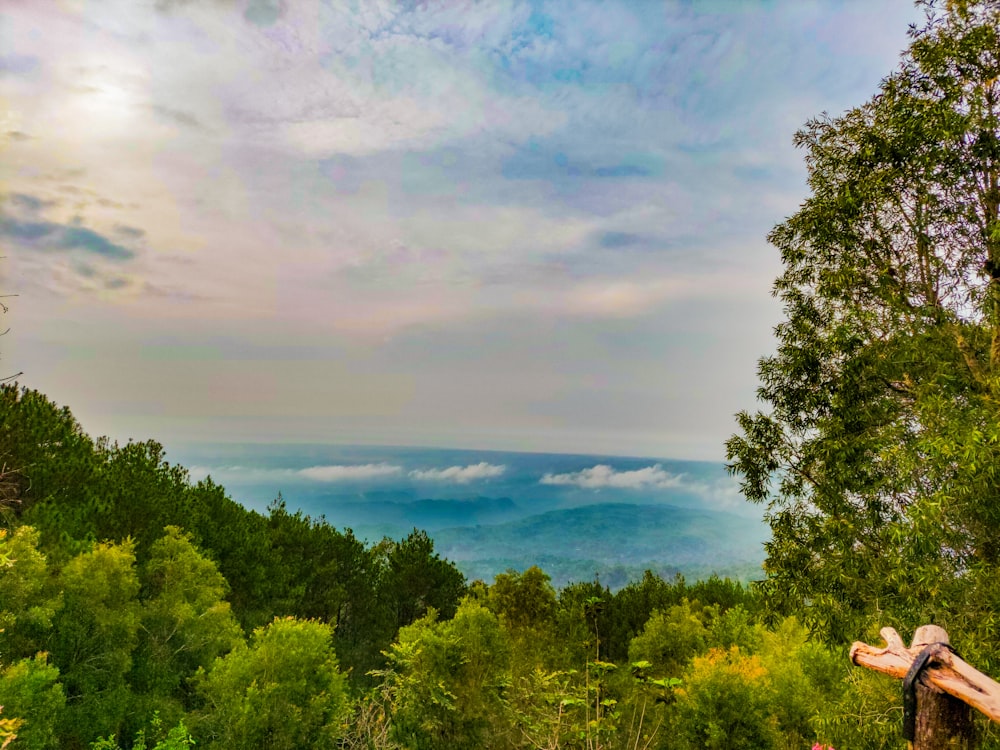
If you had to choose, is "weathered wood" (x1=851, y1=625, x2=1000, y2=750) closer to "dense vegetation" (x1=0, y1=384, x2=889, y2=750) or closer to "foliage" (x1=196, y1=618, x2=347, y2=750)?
"dense vegetation" (x1=0, y1=384, x2=889, y2=750)

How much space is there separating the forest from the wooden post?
12.8 feet

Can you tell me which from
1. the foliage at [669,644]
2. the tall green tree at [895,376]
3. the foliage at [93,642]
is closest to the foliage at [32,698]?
the foliage at [93,642]

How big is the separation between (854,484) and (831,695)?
18628 mm

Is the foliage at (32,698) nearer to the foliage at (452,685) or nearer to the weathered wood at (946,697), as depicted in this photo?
the foliage at (452,685)

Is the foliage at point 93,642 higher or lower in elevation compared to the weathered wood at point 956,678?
lower

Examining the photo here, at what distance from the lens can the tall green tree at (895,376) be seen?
30.7ft

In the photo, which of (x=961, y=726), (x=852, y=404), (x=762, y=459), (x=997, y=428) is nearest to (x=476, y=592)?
(x=762, y=459)

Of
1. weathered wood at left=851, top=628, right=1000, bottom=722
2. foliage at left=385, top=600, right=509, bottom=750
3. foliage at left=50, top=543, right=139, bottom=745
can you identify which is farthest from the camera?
foliage at left=50, top=543, right=139, bottom=745

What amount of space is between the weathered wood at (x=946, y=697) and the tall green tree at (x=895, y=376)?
608 centimetres

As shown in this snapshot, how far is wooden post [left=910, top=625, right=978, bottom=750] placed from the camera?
3.59 m

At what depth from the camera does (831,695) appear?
963 inches

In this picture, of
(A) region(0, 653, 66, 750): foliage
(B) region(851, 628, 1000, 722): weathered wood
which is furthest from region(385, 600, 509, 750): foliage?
(B) region(851, 628, 1000, 722): weathered wood

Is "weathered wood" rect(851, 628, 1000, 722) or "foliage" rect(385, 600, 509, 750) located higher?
"weathered wood" rect(851, 628, 1000, 722)

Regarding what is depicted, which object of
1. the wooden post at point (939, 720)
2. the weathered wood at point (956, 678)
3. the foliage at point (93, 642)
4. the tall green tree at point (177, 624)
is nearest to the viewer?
the weathered wood at point (956, 678)
